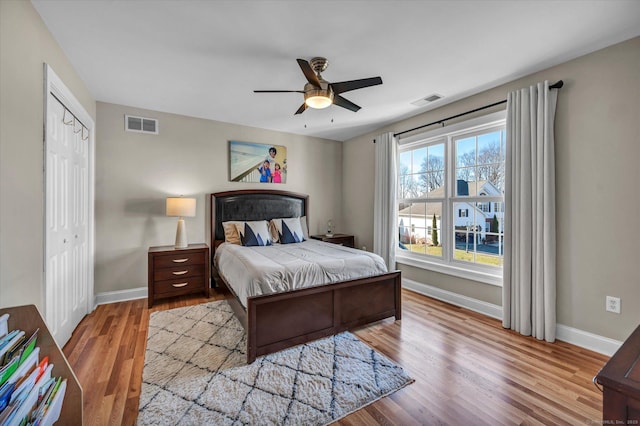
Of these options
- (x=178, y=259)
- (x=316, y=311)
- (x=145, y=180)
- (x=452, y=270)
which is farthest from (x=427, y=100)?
(x=145, y=180)

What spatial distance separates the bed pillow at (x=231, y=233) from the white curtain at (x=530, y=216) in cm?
334

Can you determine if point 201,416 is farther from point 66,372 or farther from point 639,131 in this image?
point 639,131

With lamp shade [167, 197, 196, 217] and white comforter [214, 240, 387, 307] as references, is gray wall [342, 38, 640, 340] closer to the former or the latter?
white comforter [214, 240, 387, 307]

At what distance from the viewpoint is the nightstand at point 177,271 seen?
3406mm

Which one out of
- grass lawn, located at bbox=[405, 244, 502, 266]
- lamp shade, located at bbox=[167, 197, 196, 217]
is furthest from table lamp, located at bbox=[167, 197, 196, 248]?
grass lawn, located at bbox=[405, 244, 502, 266]

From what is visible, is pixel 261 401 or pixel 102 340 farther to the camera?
pixel 102 340

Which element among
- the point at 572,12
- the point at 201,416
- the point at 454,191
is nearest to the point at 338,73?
the point at 572,12

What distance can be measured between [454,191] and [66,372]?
385cm

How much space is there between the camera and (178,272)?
3.55 metres

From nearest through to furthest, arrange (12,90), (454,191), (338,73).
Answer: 1. (12,90)
2. (338,73)
3. (454,191)

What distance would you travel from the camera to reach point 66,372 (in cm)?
118

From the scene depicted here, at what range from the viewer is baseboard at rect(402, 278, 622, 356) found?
2.31 m

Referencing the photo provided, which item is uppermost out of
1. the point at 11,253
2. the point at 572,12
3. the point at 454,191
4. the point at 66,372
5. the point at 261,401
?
the point at 572,12

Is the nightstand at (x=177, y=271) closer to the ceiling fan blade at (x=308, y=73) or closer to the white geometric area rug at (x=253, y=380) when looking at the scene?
the white geometric area rug at (x=253, y=380)
